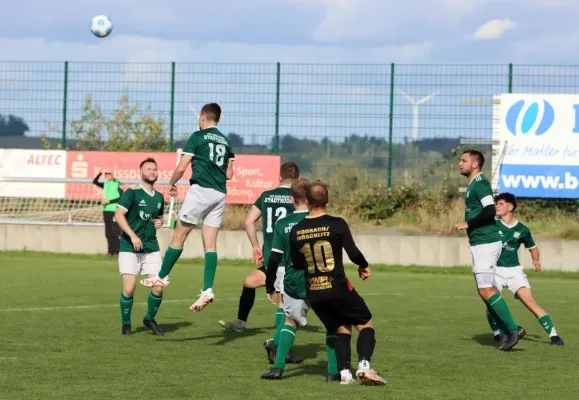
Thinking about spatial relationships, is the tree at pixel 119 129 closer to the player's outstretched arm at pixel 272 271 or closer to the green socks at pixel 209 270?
the green socks at pixel 209 270

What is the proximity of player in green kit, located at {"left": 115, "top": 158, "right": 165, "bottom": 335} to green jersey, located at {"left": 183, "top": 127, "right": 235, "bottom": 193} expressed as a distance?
453mm

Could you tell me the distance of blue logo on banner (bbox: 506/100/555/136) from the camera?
26703 mm

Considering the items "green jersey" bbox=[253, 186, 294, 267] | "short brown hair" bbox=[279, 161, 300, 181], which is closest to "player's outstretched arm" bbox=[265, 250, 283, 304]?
"short brown hair" bbox=[279, 161, 300, 181]

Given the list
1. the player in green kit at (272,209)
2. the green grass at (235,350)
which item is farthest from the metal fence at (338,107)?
the player in green kit at (272,209)

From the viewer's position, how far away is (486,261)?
11648 millimetres

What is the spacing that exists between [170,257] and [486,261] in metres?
3.39

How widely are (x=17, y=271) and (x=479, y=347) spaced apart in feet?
38.9

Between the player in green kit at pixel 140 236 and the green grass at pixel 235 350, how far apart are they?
1.41 ft

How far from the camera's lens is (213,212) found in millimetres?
12461

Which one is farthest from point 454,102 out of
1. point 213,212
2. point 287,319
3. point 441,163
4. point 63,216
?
point 287,319

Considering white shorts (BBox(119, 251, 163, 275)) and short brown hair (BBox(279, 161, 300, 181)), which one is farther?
white shorts (BBox(119, 251, 163, 275))

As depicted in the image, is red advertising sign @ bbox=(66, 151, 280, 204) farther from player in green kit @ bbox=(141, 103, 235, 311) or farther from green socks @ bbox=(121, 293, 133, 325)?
green socks @ bbox=(121, 293, 133, 325)

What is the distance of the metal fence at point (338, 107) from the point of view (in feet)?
86.1

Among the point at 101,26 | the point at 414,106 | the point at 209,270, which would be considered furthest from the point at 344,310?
the point at 414,106
